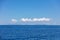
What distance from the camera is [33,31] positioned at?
101 cm

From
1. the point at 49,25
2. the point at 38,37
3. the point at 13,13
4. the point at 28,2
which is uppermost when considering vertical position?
the point at 28,2

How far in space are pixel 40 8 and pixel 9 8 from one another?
0.27m

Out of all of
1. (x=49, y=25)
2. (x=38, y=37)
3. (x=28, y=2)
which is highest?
(x=28, y=2)

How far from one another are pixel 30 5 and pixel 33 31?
0.76 ft

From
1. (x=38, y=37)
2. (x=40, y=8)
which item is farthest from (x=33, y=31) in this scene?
(x=40, y=8)

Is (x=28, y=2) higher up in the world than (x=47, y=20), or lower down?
higher up

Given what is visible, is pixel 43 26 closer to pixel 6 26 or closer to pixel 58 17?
pixel 58 17

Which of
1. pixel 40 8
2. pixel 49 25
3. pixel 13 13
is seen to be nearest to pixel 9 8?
pixel 13 13

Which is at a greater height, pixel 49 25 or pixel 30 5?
pixel 30 5

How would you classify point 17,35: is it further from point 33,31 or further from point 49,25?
point 49,25

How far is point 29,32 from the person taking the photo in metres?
1.00

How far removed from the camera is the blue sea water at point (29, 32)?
1.00 m

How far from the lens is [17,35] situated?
101 centimetres

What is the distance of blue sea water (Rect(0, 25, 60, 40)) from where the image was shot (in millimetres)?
999
